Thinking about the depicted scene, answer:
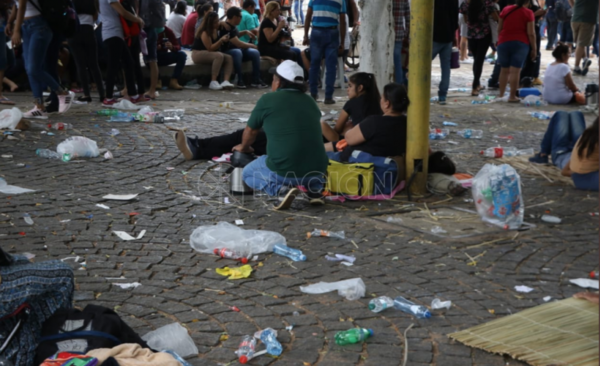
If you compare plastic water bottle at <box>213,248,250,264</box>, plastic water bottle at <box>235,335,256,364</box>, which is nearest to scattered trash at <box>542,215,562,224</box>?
plastic water bottle at <box>213,248,250,264</box>

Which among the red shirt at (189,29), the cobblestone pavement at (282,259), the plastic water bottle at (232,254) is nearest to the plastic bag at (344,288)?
the cobblestone pavement at (282,259)

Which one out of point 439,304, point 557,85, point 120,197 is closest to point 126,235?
point 120,197

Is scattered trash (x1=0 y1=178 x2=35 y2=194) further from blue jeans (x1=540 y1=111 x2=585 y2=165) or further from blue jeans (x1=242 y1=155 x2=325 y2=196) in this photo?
blue jeans (x1=540 y1=111 x2=585 y2=165)

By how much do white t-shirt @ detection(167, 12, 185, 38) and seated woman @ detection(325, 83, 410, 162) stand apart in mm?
8945

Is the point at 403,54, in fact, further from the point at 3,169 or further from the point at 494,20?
the point at 3,169

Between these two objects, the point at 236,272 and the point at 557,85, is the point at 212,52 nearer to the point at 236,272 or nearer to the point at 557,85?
the point at 557,85

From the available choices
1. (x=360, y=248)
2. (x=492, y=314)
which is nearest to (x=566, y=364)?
(x=492, y=314)

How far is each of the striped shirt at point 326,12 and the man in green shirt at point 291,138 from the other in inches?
203

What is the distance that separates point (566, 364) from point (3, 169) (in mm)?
5969

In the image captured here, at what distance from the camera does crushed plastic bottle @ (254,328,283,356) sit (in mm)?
3742

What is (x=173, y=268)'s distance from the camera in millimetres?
4953

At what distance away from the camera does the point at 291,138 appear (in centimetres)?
655

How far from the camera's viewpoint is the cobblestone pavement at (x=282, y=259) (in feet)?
13.2

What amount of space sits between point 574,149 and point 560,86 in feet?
19.5
